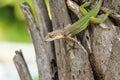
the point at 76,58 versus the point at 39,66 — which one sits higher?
the point at 76,58

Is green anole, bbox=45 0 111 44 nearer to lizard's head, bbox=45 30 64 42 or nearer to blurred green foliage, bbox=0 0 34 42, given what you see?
lizard's head, bbox=45 30 64 42

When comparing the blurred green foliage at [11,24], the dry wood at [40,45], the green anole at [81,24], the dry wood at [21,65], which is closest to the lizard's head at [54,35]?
the green anole at [81,24]

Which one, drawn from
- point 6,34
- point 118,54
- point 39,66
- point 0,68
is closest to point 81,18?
point 118,54

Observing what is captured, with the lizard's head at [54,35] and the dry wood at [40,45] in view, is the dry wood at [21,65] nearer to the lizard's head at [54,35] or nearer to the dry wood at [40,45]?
the dry wood at [40,45]

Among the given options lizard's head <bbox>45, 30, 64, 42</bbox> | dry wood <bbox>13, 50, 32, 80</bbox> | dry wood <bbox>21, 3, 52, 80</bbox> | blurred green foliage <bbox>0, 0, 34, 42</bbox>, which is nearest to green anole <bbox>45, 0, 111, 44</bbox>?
lizard's head <bbox>45, 30, 64, 42</bbox>

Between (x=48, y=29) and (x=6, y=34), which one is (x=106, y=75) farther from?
(x=6, y=34)

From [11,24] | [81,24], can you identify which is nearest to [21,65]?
[81,24]
